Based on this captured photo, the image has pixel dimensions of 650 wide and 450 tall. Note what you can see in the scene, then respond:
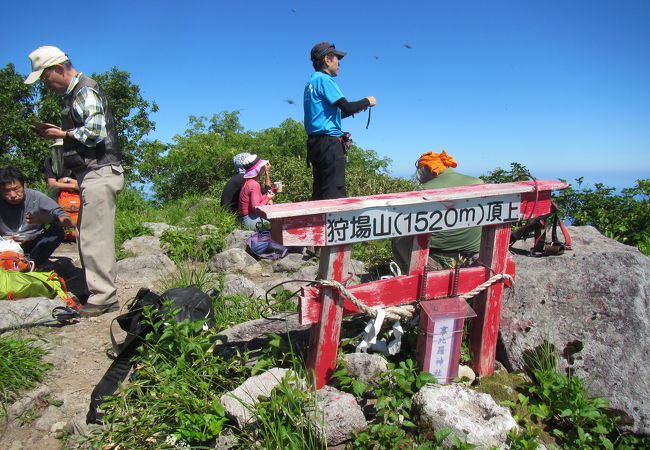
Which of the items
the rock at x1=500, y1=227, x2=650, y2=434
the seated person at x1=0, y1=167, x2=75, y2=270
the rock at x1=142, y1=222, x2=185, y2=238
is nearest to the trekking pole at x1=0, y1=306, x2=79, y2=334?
the seated person at x1=0, y1=167, x2=75, y2=270

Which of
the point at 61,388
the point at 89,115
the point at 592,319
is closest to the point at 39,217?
the point at 89,115

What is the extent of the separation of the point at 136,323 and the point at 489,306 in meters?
2.49

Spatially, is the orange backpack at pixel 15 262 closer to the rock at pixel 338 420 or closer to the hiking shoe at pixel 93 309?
the hiking shoe at pixel 93 309

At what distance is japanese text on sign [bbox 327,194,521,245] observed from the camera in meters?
2.57

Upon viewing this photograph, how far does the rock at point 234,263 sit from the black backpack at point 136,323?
6.50 feet

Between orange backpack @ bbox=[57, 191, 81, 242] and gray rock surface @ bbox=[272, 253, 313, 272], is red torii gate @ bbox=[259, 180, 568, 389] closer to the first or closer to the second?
gray rock surface @ bbox=[272, 253, 313, 272]

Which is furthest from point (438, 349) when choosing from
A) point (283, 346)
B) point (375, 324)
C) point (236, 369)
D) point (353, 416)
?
point (236, 369)

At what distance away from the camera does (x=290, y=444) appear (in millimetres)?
2332

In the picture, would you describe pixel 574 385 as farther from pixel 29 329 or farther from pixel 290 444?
pixel 29 329

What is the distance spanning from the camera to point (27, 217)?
5379 millimetres

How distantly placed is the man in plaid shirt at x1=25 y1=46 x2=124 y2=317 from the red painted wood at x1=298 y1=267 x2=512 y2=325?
8.48 ft

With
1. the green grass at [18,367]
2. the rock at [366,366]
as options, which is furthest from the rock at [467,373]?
the green grass at [18,367]

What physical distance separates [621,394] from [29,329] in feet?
14.5

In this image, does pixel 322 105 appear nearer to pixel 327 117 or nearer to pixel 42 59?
pixel 327 117
